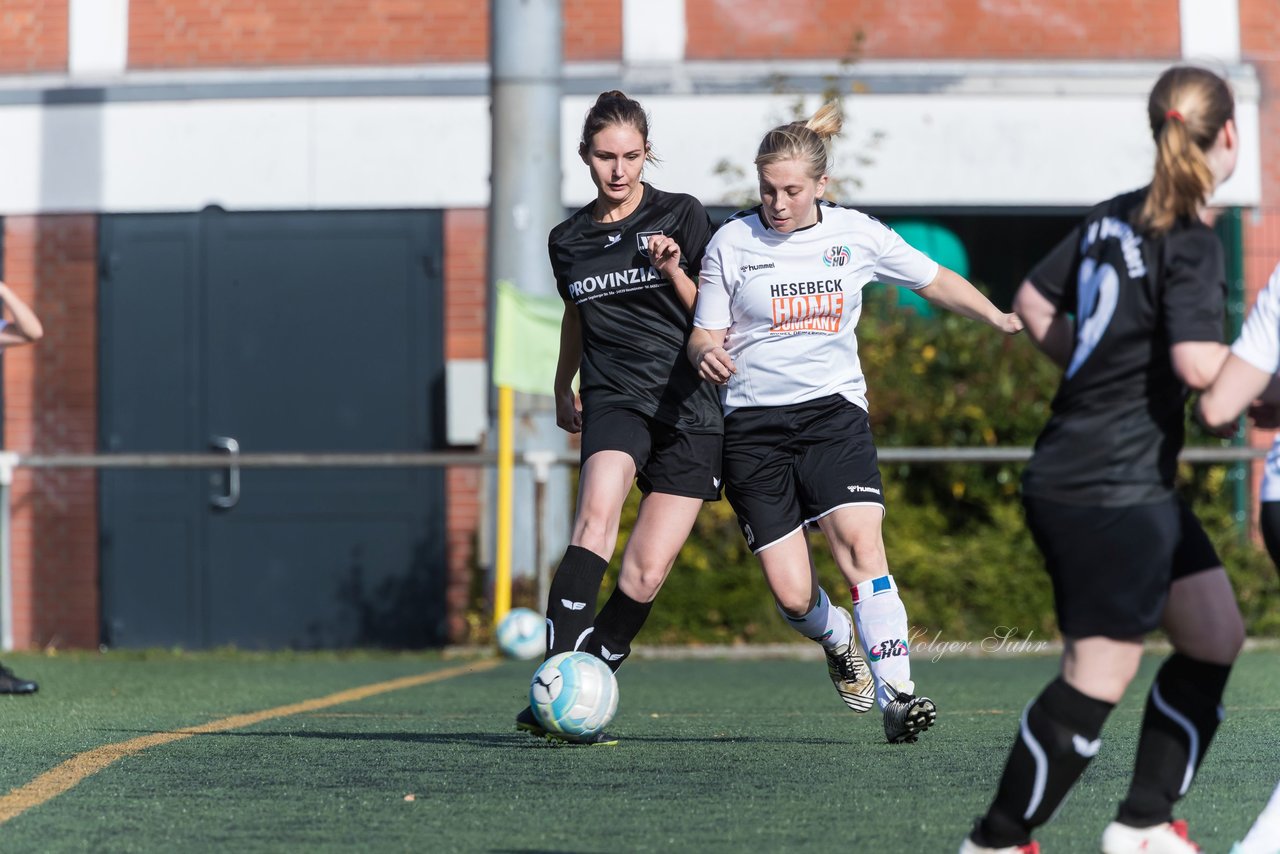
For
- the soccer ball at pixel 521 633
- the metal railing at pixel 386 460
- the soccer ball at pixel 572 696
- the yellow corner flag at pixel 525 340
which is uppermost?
the yellow corner flag at pixel 525 340

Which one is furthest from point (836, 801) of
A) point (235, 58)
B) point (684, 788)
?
point (235, 58)

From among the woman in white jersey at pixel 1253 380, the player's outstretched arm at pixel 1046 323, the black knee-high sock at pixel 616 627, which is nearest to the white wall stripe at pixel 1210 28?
the black knee-high sock at pixel 616 627

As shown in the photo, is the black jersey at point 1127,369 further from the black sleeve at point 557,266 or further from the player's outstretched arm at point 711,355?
the black sleeve at point 557,266

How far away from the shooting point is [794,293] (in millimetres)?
5582

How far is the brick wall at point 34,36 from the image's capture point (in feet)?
45.4

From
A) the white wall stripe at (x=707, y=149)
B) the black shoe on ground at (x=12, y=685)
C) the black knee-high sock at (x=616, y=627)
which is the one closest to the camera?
the black knee-high sock at (x=616, y=627)

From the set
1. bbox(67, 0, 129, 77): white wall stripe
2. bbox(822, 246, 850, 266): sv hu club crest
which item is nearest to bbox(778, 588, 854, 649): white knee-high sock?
bbox(822, 246, 850, 266): sv hu club crest

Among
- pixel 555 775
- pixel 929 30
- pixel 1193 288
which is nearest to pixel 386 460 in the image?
pixel 929 30

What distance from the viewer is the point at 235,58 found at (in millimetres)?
13703

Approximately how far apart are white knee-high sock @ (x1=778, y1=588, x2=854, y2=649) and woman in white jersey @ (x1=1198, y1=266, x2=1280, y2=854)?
237cm

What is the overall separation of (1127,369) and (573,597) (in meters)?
2.60

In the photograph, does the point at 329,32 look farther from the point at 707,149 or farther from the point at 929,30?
the point at 929,30

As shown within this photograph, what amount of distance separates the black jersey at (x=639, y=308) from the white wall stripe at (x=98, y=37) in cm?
898

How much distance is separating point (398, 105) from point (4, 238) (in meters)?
3.22
